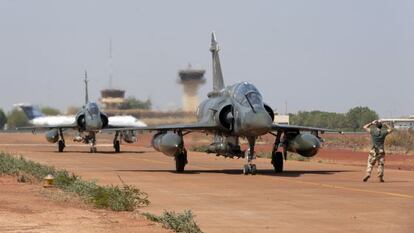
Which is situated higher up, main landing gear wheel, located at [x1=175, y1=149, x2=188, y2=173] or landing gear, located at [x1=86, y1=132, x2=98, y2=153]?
landing gear, located at [x1=86, y1=132, x2=98, y2=153]

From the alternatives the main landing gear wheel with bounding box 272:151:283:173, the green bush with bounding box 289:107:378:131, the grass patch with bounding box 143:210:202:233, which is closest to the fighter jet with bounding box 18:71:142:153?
the main landing gear wheel with bounding box 272:151:283:173

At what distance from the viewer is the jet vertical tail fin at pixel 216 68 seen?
34.5 meters

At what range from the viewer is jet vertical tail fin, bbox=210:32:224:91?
34.5 m

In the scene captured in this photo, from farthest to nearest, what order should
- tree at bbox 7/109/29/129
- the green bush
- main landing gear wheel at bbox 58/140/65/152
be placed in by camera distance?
tree at bbox 7/109/29/129 → the green bush → main landing gear wheel at bbox 58/140/65/152

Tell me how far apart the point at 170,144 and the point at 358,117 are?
216 feet

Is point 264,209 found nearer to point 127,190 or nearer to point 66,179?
point 127,190

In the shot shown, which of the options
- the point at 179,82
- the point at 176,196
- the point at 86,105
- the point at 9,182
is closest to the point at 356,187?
the point at 176,196

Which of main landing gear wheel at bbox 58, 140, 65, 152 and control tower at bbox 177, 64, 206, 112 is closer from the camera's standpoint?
main landing gear wheel at bbox 58, 140, 65, 152

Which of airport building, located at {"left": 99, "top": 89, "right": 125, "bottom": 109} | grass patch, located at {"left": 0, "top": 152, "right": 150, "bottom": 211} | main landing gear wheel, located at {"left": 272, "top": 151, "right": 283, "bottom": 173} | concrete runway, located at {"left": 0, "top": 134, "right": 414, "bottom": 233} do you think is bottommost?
concrete runway, located at {"left": 0, "top": 134, "right": 414, "bottom": 233}

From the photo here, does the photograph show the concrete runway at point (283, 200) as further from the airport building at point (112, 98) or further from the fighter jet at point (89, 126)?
the airport building at point (112, 98)

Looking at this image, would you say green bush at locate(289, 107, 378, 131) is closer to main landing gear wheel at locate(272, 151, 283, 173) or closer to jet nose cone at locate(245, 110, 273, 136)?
main landing gear wheel at locate(272, 151, 283, 173)

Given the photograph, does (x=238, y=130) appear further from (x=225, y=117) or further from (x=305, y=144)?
(x=305, y=144)

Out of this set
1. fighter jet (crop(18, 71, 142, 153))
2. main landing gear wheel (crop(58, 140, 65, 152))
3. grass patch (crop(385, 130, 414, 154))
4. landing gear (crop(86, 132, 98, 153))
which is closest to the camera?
fighter jet (crop(18, 71, 142, 153))

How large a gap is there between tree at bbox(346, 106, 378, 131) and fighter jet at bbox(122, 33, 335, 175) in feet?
192
